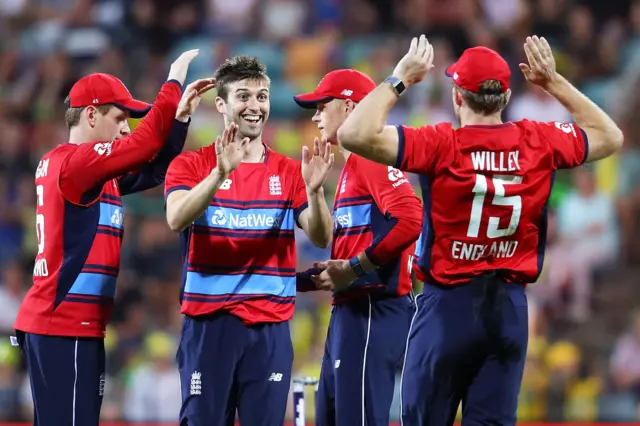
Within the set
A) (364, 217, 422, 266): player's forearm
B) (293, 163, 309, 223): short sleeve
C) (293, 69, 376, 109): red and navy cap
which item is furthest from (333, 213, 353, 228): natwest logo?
(293, 69, 376, 109): red and navy cap

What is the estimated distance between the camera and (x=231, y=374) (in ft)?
15.7

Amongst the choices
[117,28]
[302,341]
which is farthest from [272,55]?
[302,341]

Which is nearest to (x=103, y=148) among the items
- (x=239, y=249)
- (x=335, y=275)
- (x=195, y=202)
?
(x=195, y=202)

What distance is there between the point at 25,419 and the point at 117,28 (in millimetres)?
5256

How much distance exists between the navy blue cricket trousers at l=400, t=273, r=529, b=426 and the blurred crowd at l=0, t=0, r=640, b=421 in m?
5.32

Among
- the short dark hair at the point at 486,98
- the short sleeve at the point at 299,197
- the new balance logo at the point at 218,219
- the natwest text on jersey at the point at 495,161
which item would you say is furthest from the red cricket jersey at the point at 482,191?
the new balance logo at the point at 218,219

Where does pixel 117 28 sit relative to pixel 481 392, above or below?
above

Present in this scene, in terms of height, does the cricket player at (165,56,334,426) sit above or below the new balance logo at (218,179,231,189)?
below

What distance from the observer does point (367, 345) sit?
5426 millimetres

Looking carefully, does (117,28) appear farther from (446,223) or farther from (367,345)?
(446,223)

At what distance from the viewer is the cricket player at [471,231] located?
4.37m

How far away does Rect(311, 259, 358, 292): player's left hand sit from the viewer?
5.36 m

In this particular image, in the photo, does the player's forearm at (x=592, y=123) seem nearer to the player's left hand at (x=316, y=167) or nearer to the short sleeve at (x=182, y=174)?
the player's left hand at (x=316, y=167)

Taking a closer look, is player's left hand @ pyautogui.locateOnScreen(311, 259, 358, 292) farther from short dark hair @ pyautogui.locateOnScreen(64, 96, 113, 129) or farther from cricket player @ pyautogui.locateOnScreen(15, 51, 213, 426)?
short dark hair @ pyautogui.locateOnScreen(64, 96, 113, 129)
